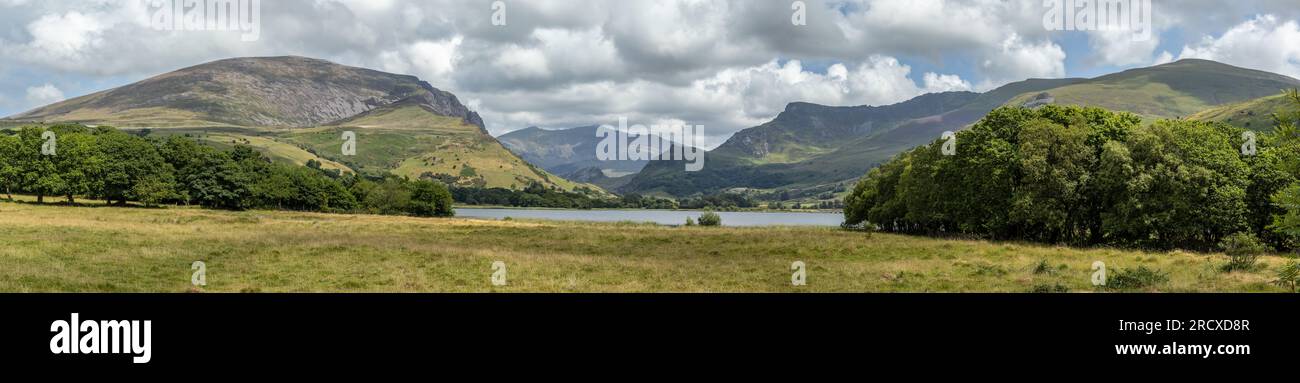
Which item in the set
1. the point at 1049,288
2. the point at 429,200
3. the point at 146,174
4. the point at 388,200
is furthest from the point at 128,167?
the point at 1049,288

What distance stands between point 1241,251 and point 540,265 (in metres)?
35.8

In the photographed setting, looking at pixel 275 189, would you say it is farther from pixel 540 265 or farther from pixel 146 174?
pixel 540 265

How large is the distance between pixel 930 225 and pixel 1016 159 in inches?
657

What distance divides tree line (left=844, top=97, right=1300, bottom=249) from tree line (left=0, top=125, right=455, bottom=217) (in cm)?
9428

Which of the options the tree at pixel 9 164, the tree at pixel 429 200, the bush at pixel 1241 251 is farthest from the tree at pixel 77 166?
the bush at pixel 1241 251

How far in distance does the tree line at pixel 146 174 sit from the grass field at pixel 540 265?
4785cm

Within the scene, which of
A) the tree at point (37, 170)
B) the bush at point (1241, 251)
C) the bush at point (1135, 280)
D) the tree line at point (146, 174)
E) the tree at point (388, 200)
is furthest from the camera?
the tree at point (388, 200)

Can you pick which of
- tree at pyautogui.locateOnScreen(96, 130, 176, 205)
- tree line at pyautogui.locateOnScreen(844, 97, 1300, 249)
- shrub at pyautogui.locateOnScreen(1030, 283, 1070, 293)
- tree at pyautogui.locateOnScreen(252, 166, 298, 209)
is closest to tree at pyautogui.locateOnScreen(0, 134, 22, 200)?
tree at pyautogui.locateOnScreen(96, 130, 176, 205)

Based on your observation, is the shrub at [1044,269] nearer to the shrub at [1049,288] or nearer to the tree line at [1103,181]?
the shrub at [1049,288]

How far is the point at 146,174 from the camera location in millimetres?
97688

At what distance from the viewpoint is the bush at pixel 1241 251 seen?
109 ft
